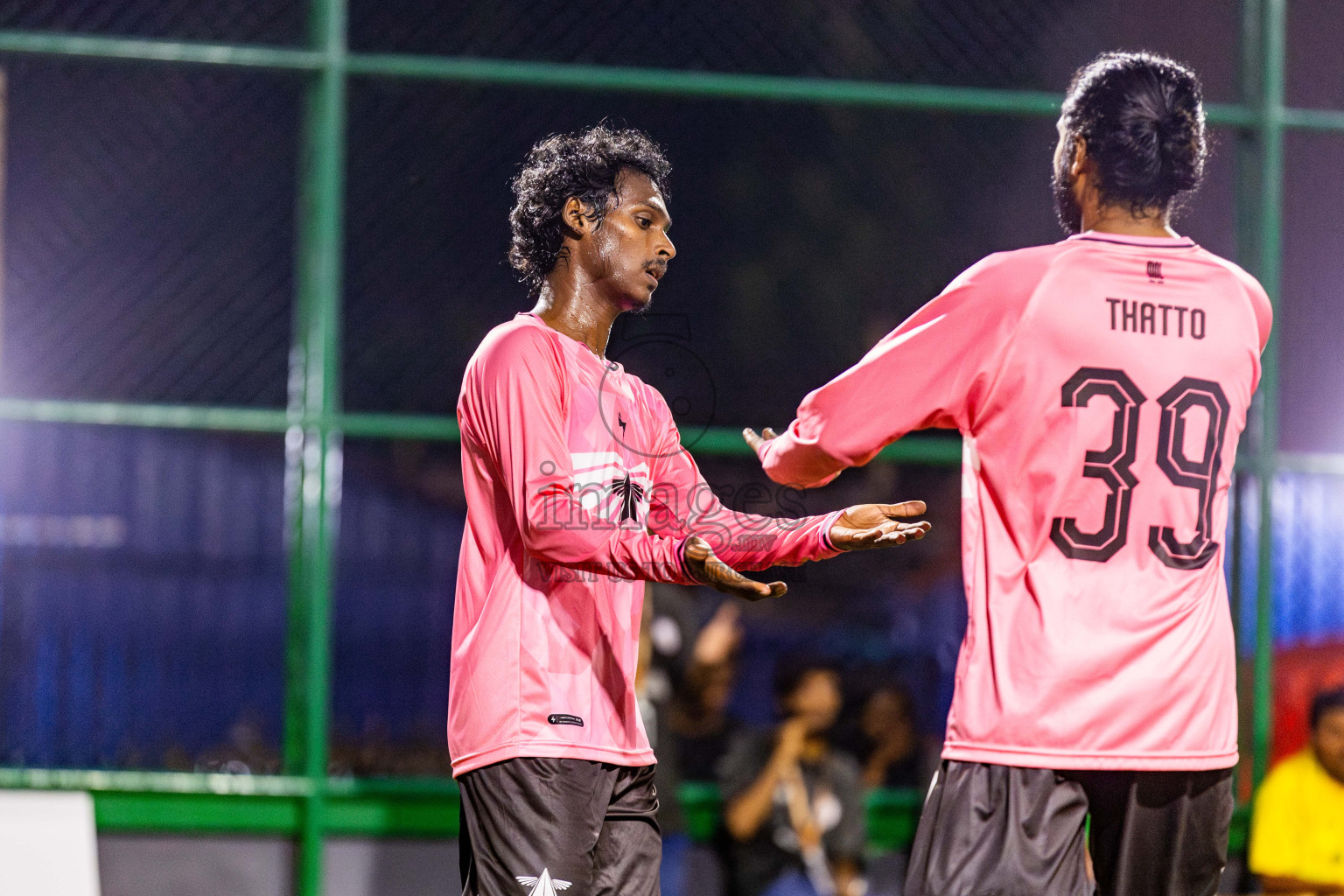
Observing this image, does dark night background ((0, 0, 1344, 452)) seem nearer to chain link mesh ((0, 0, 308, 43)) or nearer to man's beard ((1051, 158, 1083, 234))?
chain link mesh ((0, 0, 308, 43))

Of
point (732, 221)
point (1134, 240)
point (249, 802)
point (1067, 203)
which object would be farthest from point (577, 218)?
point (732, 221)

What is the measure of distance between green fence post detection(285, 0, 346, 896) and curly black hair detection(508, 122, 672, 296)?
2134 mm

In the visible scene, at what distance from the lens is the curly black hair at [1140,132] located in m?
3.01

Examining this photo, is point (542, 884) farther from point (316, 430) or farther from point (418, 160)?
point (418, 160)

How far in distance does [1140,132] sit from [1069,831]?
1353 millimetres

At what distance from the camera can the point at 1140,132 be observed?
302cm

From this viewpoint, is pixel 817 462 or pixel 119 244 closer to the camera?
pixel 817 462

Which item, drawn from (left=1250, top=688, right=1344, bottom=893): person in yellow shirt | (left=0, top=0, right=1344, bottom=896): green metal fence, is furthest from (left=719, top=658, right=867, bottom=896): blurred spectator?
(left=1250, top=688, right=1344, bottom=893): person in yellow shirt

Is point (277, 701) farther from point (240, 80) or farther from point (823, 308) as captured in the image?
point (823, 308)

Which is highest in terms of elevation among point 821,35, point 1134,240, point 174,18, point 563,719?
point 821,35

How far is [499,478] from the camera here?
10.5 feet

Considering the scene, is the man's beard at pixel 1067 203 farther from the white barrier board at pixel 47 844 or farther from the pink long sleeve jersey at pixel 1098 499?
the white barrier board at pixel 47 844

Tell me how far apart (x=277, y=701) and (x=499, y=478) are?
274 centimetres

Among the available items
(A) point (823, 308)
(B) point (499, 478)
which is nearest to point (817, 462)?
(B) point (499, 478)
